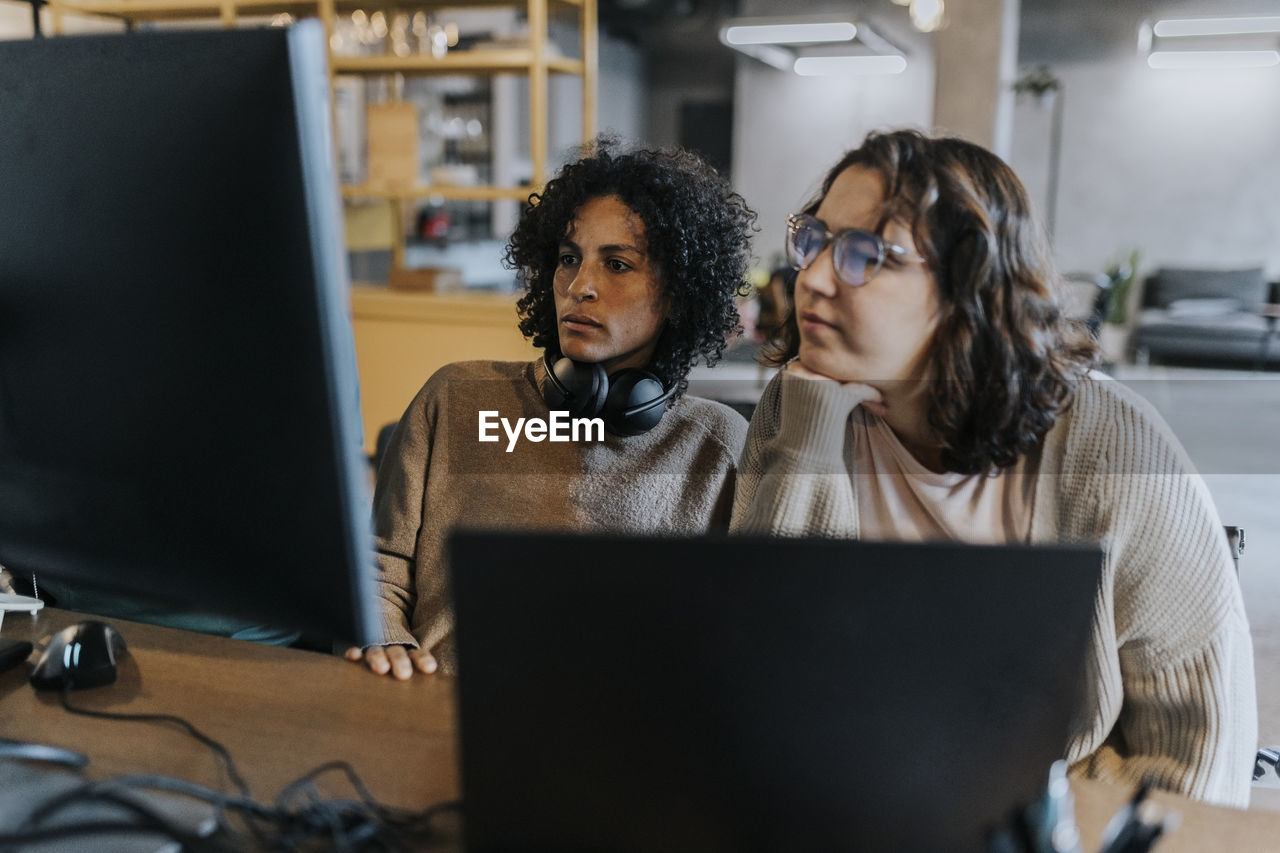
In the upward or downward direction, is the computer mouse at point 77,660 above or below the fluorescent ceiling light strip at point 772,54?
below

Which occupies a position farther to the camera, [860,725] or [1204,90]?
[1204,90]

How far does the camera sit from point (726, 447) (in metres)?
1.43

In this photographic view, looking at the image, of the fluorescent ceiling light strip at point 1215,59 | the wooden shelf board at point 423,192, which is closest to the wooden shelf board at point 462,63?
the wooden shelf board at point 423,192

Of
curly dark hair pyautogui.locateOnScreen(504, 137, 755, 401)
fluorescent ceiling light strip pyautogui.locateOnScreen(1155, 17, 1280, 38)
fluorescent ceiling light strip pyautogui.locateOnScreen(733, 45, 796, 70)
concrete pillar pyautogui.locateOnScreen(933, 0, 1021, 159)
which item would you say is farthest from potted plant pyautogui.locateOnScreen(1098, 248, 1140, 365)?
curly dark hair pyautogui.locateOnScreen(504, 137, 755, 401)

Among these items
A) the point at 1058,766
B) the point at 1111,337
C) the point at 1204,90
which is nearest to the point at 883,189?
the point at 1058,766

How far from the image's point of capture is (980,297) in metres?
1.06

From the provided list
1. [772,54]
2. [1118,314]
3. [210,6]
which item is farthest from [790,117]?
[210,6]

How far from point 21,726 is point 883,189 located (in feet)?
3.05

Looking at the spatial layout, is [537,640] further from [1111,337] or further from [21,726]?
[1111,337]

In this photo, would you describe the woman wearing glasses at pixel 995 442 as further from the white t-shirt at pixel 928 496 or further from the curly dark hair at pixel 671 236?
the curly dark hair at pixel 671 236

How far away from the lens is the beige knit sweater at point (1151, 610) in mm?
930

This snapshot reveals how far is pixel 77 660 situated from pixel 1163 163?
9844 millimetres

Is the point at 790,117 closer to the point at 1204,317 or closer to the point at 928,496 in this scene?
the point at 1204,317

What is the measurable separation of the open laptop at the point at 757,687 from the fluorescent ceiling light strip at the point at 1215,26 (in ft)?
24.2
